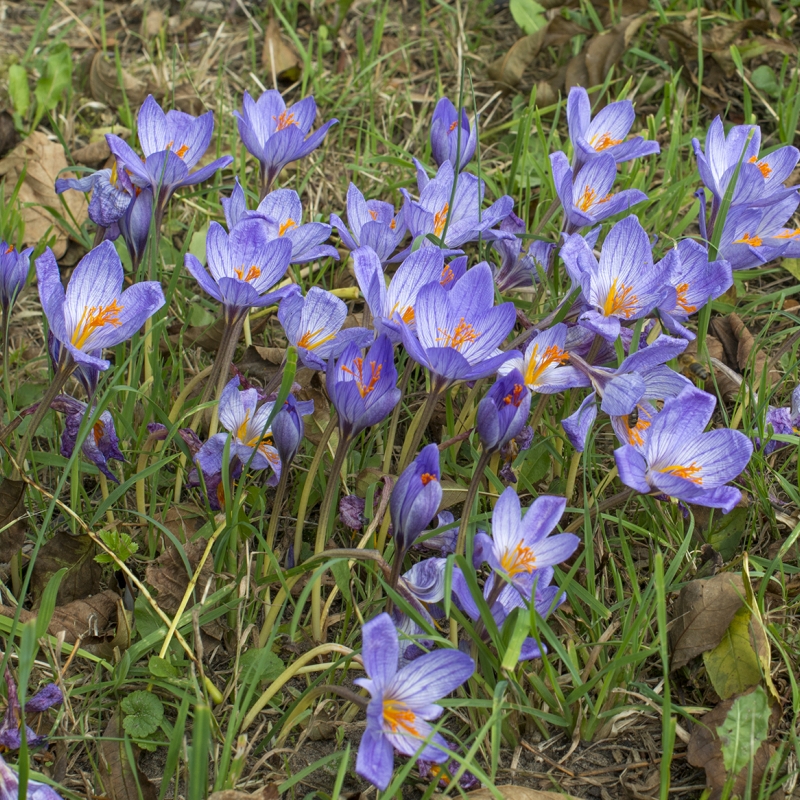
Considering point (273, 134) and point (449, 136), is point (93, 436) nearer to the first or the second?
point (273, 134)

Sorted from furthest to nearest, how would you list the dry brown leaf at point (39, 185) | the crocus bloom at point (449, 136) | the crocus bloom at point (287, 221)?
1. the dry brown leaf at point (39, 185)
2. the crocus bloom at point (449, 136)
3. the crocus bloom at point (287, 221)

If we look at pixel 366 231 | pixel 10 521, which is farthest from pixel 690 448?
pixel 10 521

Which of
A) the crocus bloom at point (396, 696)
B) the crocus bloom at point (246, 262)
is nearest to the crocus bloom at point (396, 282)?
the crocus bloom at point (246, 262)

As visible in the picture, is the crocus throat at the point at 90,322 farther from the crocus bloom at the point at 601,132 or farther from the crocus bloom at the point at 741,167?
the crocus bloom at the point at 741,167

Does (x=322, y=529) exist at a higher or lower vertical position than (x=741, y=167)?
lower

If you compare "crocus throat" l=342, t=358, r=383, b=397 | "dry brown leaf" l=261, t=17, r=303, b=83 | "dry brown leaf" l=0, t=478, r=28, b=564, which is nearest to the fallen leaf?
"dry brown leaf" l=0, t=478, r=28, b=564

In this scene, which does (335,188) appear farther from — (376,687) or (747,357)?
(376,687)
